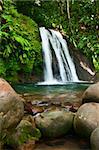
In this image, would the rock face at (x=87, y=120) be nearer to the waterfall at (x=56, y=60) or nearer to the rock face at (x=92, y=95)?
the rock face at (x=92, y=95)

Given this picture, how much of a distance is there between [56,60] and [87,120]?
6900 mm

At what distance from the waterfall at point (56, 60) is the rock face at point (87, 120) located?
5565 millimetres

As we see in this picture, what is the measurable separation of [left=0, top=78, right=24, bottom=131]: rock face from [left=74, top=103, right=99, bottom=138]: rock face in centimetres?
88

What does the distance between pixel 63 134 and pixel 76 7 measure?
11.0 meters

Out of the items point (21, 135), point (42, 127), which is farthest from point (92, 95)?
point (21, 135)

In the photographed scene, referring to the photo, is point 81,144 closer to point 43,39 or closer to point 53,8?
point 43,39

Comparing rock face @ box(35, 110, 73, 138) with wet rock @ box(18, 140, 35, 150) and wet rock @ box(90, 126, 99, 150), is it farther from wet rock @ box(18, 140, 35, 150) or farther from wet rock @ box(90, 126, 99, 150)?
wet rock @ box(90, 126, 99, 150)

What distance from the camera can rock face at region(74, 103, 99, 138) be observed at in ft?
14.2

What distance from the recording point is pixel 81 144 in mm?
4449

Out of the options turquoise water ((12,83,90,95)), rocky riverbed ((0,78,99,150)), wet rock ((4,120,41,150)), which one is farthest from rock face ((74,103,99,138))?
turquoise water ((12,83,90,95))

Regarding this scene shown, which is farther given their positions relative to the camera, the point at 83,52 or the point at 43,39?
the point at 83,52

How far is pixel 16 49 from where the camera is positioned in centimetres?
991

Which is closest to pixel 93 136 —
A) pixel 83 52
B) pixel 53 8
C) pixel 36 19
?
pixel 83 52

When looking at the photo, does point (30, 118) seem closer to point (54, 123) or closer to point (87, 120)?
point (54, 123)
